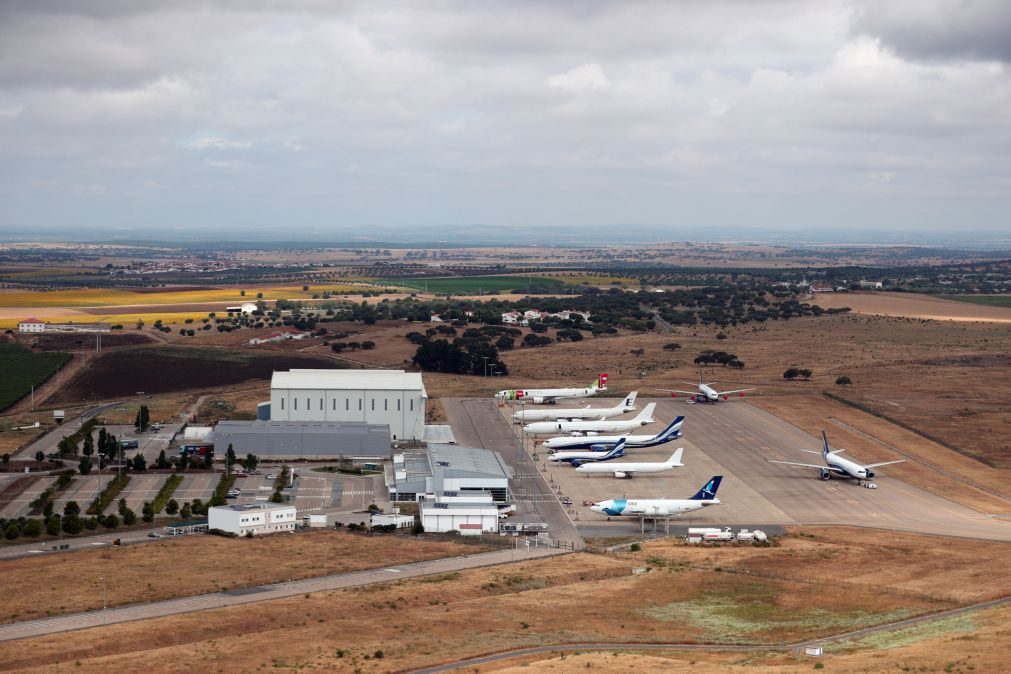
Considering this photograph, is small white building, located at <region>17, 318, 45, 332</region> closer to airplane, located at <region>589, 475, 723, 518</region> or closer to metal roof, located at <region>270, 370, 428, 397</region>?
metal roof, located at <region>270, 370, 428, 397</region>

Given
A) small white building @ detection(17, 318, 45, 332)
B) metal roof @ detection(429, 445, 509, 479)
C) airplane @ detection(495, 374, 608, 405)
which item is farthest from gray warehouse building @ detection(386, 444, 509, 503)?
small white building @ detection(17, 318, 45, 332)

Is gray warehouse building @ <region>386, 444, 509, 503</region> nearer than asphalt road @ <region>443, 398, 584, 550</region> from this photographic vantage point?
No

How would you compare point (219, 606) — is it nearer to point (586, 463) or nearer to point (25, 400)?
point (586, 463)

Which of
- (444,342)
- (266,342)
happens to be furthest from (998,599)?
(266,342)

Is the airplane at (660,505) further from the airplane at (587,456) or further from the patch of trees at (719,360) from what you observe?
the patch of trees at (719,360)

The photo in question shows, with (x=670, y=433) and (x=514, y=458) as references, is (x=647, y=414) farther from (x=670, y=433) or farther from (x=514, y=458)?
(x=514, y=458)
